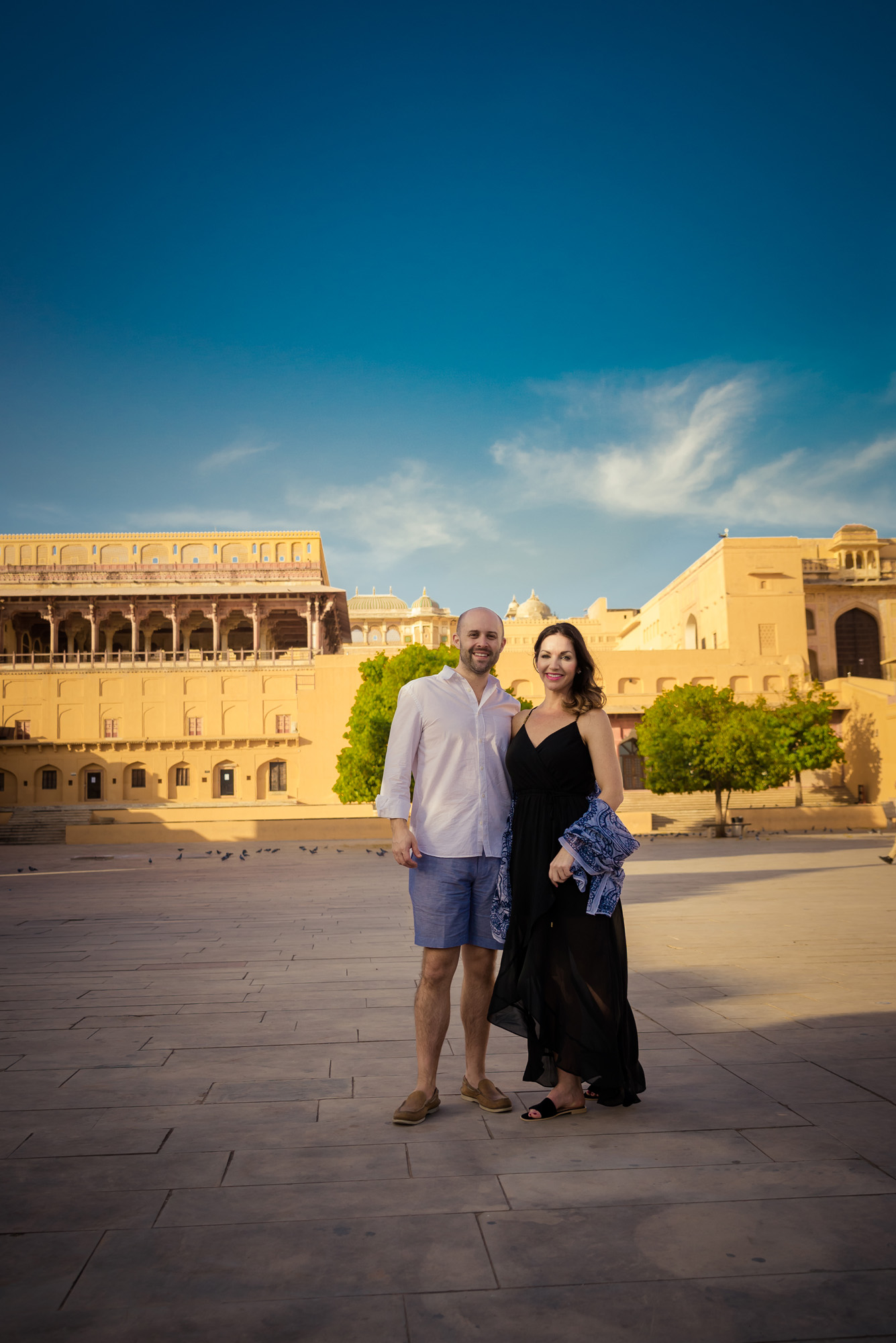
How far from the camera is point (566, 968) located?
3.27 meters

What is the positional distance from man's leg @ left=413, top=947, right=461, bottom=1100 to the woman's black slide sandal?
0.34 meters

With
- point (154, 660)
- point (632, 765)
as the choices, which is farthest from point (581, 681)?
point (154, 660)

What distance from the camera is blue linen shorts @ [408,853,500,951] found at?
332 cm

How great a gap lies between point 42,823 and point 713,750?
2349cm

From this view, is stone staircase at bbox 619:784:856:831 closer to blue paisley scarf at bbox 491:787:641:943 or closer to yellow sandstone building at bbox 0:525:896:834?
yellow sandstone building at bbox 0:525:896:834

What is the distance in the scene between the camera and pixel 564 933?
10.8 ft

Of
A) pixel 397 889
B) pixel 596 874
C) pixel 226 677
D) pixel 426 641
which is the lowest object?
pixel 397 889

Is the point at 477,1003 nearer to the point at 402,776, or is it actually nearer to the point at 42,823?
the point at 402,776

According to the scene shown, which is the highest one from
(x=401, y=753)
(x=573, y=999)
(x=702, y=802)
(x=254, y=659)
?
(x=254, y=659)

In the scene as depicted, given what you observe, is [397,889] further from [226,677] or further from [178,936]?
[226,677]

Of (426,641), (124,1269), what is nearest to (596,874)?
(124,1269)

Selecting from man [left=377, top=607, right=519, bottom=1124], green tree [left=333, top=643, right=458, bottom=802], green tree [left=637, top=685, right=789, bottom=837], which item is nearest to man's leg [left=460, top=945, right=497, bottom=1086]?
man [left=377, top=607, right=519, bottom=1124]

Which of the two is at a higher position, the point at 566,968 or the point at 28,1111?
the point at 566,968

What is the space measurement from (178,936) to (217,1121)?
196 inches
